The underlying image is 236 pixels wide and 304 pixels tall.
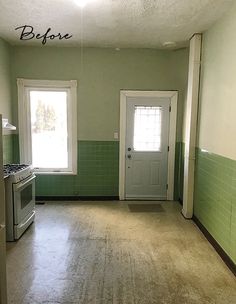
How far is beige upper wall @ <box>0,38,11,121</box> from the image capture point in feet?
14.0

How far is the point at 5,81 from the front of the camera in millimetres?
4449

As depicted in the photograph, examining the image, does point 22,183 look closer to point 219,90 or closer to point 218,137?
point 218,137

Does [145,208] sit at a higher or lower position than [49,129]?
lower

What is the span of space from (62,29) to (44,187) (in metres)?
2.78

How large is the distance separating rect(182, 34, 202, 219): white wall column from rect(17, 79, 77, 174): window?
6.73 feet

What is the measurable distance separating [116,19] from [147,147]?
2375mm

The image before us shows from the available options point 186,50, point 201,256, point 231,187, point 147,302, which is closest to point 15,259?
point 147,302

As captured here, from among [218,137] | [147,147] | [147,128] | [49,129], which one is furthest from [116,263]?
[49,129]

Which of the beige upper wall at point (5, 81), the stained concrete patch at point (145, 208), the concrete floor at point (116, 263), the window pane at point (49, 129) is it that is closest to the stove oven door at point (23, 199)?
the concrete floor at point (116, 263)

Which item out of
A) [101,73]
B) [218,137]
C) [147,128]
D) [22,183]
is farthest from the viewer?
[147,128]

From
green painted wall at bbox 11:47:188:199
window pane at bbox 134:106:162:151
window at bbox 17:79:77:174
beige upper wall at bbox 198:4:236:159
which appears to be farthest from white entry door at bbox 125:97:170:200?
beige upper wall at bbox 198:4:236:159

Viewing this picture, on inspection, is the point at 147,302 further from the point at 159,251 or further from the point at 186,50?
the point at 186,50

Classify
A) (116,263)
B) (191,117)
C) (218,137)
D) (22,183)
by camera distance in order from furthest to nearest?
1. (191,117)
2. (22,183)
3. (218,137)
4. (116,263)

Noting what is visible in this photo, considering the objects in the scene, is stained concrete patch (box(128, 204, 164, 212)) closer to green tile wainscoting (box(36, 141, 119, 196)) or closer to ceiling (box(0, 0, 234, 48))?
green tile wainscoting (box(36, 141, 119, 196))
